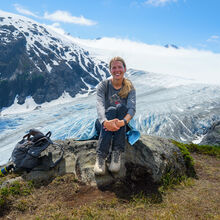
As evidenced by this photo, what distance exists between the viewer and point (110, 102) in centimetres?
556

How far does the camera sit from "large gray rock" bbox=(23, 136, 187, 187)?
488cm

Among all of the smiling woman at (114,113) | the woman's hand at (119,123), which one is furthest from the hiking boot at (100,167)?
the woman's hand at (119,123)

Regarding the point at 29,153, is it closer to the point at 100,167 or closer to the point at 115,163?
the point at 100,167

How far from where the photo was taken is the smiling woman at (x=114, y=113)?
471cm

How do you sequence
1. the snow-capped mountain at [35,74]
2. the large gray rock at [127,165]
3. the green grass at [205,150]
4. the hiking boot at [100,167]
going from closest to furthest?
the hiking boot at [100,167]
the large gray rock at [127,165]
the green grass at [205,150]
the snow-capped mountain at [35,74]

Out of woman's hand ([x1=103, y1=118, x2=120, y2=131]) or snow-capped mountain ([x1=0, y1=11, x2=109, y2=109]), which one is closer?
woman's hand ([x1=103, y1=118, x2=120, y2=131])

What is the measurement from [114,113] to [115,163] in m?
1.22

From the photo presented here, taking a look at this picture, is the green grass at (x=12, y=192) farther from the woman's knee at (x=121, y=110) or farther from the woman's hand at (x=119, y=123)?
the woman's knee at (x=121, y=110)

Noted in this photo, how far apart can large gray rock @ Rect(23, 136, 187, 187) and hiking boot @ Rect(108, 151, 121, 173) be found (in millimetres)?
248

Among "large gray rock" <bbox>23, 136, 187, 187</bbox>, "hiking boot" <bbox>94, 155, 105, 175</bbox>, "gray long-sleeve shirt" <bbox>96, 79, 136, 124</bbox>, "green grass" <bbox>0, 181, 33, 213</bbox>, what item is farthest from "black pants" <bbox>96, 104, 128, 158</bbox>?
"green grass" <bbox>0, 181, 33, 213</bbox>

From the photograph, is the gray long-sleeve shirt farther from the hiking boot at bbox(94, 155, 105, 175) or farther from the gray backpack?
the gray backpack

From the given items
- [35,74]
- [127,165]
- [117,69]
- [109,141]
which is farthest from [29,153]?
[35,74]

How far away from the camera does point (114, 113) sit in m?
5.03

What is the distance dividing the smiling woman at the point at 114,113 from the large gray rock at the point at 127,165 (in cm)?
33
